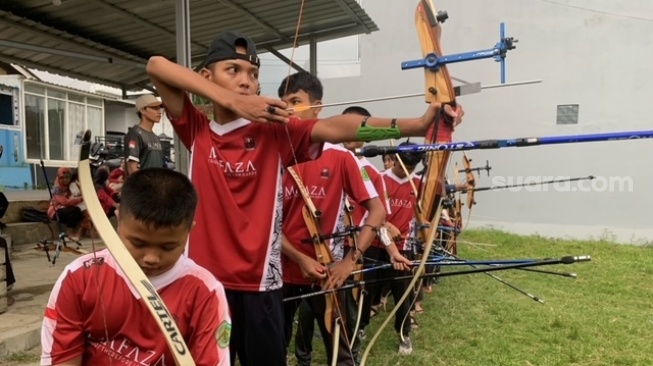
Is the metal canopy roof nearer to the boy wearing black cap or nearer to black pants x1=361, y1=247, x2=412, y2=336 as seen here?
black pants x1=361, y1=247, x2=412, y2=336

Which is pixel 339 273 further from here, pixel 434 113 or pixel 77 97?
pixel 77 97

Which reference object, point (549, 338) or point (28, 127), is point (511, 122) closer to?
point (549, 338)

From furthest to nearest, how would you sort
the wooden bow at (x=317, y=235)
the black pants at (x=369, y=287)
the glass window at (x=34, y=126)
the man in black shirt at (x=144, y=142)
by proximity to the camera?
the glass window at (x=34, y=126) < the man in black shirt at (x=144, y=142) < the black pants at (x=369, y=287) < the wooden bow at (x=317, y=235)

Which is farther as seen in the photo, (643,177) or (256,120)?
(643,177)

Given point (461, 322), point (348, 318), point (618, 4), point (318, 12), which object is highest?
point (618, 4)

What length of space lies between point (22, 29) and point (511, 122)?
24.9 feet

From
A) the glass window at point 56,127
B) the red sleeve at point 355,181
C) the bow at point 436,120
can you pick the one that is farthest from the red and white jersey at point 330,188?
the glass window at point 56,127

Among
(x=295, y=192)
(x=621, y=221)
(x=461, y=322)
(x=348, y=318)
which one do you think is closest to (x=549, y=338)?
(x=461, y=322)

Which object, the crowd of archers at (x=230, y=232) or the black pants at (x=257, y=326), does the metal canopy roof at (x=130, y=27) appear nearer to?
the crowd of archers at (x=230, y=232)

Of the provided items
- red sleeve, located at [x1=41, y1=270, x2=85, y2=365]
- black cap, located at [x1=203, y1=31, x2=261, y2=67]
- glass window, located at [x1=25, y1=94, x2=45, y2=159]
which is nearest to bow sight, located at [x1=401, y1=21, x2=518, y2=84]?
black cap, located at [x1=203, y1=31, x2=261, y2=67]

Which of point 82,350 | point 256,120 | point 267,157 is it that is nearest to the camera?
point 82,350

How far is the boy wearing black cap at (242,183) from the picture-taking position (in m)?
1.65

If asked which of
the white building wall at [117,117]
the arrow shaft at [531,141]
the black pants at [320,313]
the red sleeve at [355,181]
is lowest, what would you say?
the black pants at [320,313]

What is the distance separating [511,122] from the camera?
31.5ft
